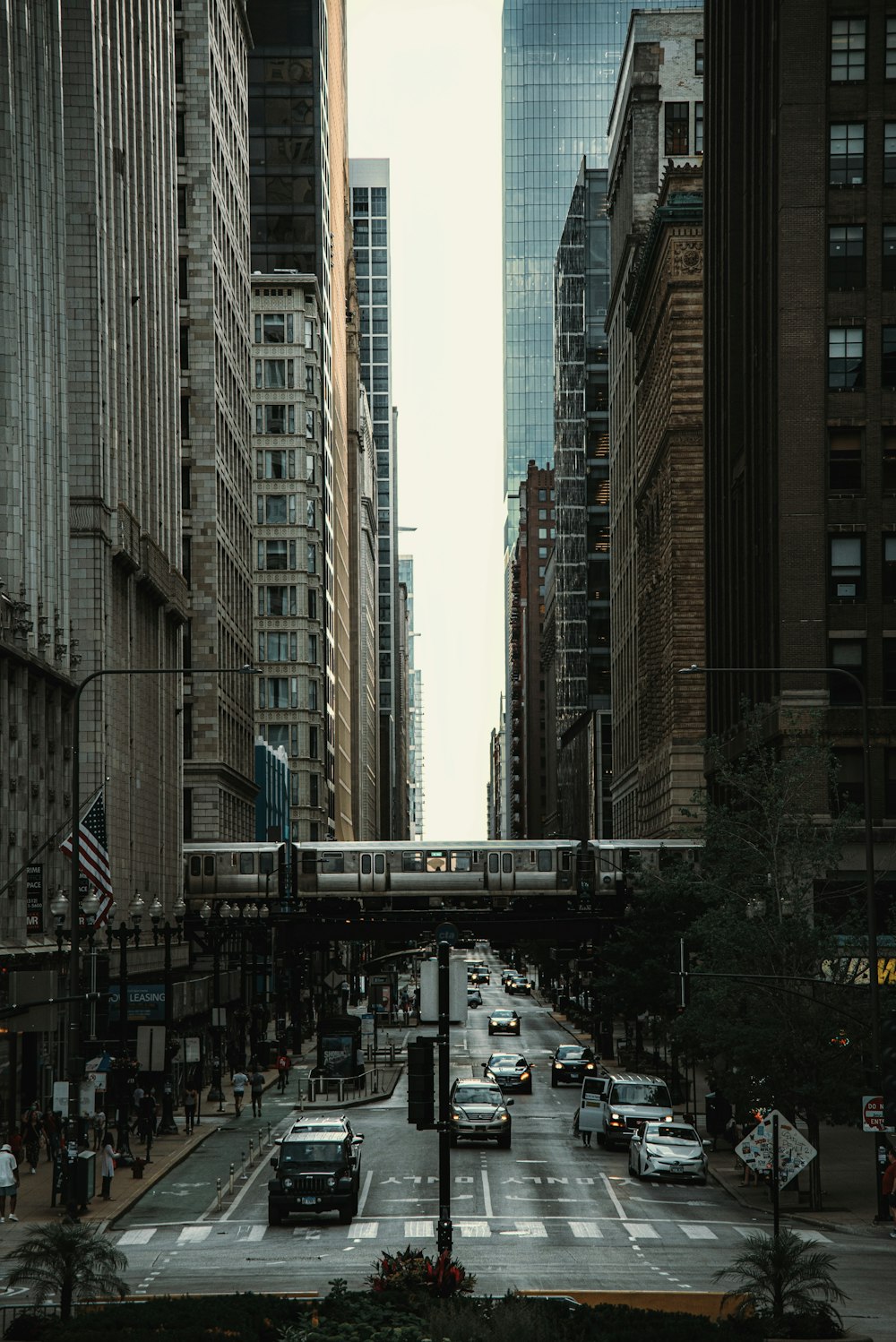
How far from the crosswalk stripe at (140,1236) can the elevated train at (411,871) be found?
146ft

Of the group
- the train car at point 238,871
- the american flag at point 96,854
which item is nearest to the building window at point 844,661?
the train car at point 238,871

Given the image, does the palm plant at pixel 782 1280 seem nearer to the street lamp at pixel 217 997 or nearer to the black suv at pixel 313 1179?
the black suv at pixel 313 1179

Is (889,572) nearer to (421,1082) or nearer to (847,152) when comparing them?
(847,152)

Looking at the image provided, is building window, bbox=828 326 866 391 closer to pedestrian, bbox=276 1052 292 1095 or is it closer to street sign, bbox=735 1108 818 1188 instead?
pedestrian, bbox=276 1052 292 1095

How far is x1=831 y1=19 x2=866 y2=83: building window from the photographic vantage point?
67250mm

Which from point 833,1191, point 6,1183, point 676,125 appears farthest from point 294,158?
point 6,1183

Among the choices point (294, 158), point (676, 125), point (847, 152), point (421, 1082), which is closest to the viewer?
point (421, 1082)

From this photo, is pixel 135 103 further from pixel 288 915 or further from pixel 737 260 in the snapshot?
pixel 288 915

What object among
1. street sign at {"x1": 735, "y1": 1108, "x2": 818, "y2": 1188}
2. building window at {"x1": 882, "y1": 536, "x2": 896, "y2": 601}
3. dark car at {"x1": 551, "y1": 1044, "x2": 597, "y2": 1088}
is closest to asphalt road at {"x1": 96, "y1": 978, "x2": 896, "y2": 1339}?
street sign at {"x1": 735, "y1": 1108, "x2": 818, "y2": 1188}

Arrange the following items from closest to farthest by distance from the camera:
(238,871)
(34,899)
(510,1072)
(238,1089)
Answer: (34,899)
(238,1089)
(510,1072)
(238,871)

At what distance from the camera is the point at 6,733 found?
52.1 metres

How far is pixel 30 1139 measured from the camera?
47.4m

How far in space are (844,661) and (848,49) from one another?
2156 cm

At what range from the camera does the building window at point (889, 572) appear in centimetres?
6606
